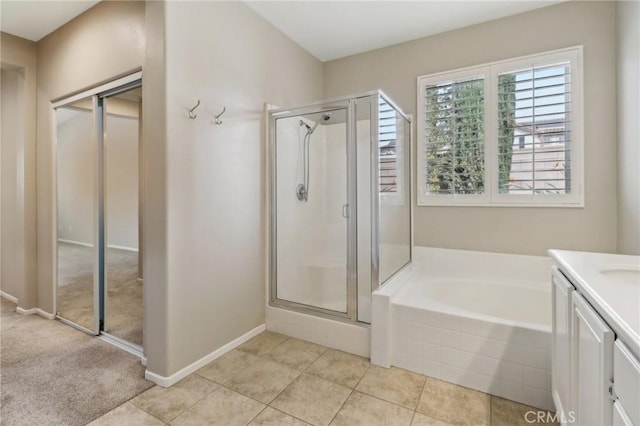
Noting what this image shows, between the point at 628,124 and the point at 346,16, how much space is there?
2.30m

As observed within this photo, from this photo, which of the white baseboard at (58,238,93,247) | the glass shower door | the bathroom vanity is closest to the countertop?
the bathroom vanity

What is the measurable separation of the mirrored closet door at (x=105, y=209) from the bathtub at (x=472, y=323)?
201cm

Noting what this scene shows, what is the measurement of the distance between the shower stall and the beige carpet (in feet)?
3.95

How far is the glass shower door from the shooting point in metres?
2.54

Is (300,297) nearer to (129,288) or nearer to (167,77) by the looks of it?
(129,288)

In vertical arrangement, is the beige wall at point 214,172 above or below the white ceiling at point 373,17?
below

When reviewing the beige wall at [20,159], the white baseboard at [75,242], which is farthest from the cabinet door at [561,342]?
the beige wall at [20,159]

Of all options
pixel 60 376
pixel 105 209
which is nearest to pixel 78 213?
pixel 105 209

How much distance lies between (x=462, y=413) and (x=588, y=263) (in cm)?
101

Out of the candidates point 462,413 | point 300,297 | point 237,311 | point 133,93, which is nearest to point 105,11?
point 133,93

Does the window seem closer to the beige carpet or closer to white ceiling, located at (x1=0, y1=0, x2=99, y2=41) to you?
the beige carpet

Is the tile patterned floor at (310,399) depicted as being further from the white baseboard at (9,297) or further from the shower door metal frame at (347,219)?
the white baseboard at (9,297)

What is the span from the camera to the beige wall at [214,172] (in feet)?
6.28

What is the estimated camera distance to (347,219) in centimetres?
248
